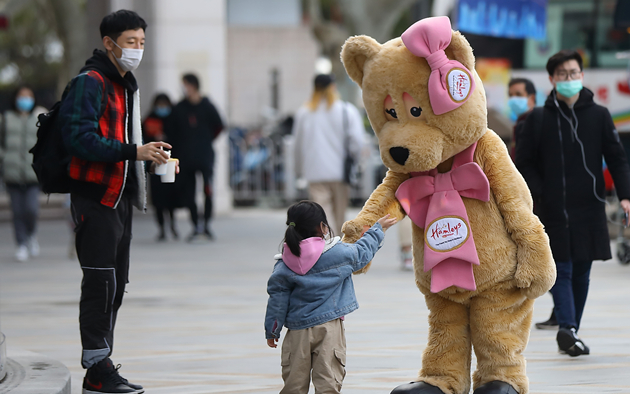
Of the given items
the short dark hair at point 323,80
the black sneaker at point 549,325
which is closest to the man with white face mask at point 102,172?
the black sneaker at point 549,325

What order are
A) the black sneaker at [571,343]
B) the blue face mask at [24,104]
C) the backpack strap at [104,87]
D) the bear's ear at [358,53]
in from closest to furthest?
the bear's ear at [358,53] → the backpack strap at [104,87] → the black sneaker at [571,343] → the blue face mask at [24,104]

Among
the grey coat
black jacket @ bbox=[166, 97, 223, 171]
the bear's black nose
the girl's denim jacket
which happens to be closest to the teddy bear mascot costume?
the bear's black nose

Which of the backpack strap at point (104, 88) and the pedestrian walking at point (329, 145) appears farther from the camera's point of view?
the pedestrian walking at point (329, 145)

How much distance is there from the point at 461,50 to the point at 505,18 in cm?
1102

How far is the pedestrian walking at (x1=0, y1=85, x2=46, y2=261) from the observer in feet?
35.3

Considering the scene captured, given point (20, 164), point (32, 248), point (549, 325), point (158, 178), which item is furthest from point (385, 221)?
point (158, 178)

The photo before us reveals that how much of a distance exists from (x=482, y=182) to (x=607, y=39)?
1148 cm

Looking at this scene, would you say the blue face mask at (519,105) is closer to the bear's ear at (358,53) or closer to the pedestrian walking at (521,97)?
the pedestrian walking at (521,97)

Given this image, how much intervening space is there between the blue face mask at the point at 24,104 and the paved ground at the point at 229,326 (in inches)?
67.1

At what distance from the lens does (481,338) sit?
4.33 meters

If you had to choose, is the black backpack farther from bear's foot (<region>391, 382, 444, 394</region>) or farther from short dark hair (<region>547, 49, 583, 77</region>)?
short dark hair (<region>547, 49, 583, 77</region>)

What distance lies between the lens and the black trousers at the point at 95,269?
15.5 feet

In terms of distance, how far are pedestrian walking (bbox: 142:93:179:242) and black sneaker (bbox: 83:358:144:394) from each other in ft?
24.3

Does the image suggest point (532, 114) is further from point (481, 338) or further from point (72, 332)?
point (72, 332)
